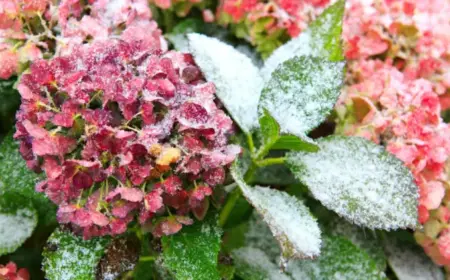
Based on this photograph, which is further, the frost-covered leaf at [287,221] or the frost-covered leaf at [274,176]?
the frost-covered leaf at [274,176]

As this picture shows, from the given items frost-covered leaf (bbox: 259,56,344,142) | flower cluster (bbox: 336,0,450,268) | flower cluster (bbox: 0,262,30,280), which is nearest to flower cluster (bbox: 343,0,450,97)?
flower cluster (bbox: 336,0,450,268)

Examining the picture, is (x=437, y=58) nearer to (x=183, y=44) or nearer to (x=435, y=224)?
(x=435, y=224)

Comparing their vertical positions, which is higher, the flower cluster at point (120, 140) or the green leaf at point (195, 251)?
the flower cluster at point (120, 140)

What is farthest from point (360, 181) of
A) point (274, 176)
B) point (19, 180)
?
point (19, 180)

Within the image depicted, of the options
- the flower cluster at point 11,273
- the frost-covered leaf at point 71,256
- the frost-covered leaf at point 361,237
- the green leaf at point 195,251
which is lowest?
the frost-covered leaf at point 361,237

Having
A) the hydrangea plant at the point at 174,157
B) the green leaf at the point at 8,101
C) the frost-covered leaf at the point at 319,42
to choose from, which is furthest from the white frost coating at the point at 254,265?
the green leaf at the point at 8,101

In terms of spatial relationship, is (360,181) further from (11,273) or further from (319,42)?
(11,273)

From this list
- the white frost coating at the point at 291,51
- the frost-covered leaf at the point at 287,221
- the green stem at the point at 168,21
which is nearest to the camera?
the frost-covered leaf at the point at 287,221

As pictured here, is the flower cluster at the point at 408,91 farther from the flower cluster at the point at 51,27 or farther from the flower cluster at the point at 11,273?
the flower cluster at the point at 11,273
